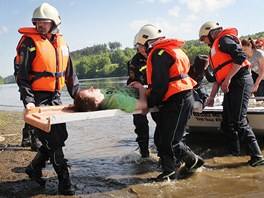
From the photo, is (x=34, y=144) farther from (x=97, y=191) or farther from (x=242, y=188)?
(x=242, y=188)

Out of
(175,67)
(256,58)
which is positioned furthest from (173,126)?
(256,58)

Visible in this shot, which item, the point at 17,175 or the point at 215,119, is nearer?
the point at 17,175

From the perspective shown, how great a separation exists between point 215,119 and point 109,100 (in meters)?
3.07

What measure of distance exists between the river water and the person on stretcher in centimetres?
→ 111

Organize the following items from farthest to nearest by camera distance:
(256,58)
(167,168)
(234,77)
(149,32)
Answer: (256,58), (234,77), (149,32), (167,168)

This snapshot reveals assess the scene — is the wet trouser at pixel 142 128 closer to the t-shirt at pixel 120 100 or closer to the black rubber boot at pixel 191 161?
the black rubber boot at pixel 191 161

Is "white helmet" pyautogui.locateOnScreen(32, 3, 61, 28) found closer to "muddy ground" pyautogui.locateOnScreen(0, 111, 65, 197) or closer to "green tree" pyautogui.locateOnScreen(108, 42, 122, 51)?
"muddy ground" pyautogui.locateOnScreen(0, 111, 65, 197)

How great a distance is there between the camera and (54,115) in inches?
143

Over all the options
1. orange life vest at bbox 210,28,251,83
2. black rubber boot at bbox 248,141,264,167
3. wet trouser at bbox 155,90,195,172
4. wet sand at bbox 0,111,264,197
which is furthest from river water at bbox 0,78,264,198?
orange life vest at bbox 210,28,251,83

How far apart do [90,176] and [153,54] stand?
215 cm

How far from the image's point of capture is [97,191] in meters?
4.35

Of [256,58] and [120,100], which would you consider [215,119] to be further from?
[120,100]

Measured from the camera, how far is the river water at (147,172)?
4156mm

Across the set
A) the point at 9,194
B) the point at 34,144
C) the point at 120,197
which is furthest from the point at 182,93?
the point at 34,144
